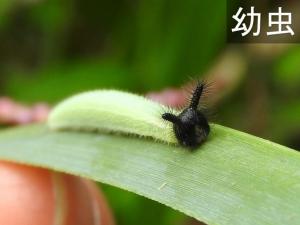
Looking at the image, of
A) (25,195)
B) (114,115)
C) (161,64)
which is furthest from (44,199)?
(161,64)

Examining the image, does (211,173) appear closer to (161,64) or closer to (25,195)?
(25,195)

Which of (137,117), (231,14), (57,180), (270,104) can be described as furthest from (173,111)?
A: (270,104)

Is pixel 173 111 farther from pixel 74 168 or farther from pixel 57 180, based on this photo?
pixel 57 180

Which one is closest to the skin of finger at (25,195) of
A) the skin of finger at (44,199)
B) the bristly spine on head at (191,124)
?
the skin of finger at (44,199)

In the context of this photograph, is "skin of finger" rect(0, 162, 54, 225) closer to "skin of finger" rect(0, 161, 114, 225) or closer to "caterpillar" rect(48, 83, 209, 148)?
"skin of finger" rect(0, 161, 114, 225)

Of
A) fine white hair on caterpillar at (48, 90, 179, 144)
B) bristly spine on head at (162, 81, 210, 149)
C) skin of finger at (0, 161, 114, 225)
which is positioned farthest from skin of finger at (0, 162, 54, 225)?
bristly spine on head at (162, 81, 210, 149)

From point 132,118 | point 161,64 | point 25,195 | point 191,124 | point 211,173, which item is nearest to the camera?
point 211,173
